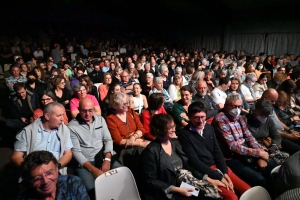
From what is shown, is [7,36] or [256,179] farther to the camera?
[7,36]

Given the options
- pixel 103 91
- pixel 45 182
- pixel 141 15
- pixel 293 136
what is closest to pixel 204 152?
pixel 45 182

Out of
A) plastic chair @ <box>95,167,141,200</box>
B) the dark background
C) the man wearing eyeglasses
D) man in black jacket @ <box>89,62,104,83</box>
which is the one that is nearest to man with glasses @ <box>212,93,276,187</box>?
plastic chair @ <box>95,167,141,200</box>

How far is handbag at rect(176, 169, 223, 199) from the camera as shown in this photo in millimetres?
2086

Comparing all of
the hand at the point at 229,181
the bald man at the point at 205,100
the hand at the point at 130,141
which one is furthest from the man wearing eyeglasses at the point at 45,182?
the bald man at the point at 205,100

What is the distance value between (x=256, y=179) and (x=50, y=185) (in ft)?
6.68

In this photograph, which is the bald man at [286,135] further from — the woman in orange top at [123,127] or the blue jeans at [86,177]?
the blue jeans at [86,177]

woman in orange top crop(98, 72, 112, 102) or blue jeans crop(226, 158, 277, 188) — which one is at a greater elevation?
woman in orange top crop(98, 72, 112, 102)

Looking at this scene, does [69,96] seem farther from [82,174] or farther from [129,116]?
[82,174]

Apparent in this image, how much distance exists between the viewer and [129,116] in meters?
3.11

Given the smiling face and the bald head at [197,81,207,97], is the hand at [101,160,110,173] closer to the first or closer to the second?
the smiling face

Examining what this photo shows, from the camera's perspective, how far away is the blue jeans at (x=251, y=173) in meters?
2.49

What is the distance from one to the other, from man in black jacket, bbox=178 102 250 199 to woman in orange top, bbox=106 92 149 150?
0.64 m

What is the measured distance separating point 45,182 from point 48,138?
88cm

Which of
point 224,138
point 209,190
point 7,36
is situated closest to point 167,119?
point 209,190
